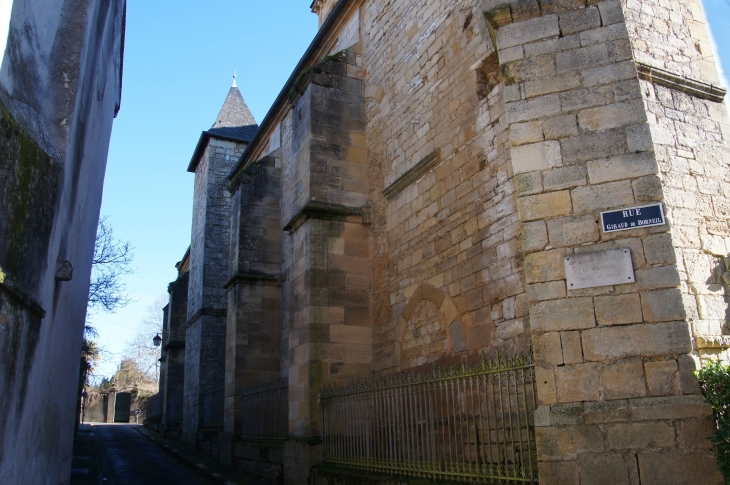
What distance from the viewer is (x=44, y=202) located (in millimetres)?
4359

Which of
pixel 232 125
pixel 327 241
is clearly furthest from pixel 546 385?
pixel 232 125

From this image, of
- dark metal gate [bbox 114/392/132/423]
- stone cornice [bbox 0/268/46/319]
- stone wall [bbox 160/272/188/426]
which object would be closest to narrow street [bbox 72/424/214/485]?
stone wall [bbox 160/272/188/426]

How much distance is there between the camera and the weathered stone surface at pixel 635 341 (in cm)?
400

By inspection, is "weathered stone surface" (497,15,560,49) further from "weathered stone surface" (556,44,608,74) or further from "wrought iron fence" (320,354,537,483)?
"wrought iron fence" (320,354,537,483)

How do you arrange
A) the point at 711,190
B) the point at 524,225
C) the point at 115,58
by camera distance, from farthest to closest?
the point at 115,58
the point at 711,190
the point at 524,225

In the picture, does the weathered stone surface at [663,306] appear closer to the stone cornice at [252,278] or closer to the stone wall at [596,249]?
the stone wall at [596,249]

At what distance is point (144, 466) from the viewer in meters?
12.3

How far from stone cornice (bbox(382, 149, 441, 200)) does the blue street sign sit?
3.45 meters

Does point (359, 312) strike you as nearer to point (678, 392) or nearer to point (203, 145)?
point (678, 392)

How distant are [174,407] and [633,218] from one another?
58.7 feet

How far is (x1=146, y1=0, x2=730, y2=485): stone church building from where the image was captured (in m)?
4.11

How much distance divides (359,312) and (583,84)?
4.94 metres

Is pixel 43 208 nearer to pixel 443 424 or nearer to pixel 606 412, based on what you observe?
pixel 443 424

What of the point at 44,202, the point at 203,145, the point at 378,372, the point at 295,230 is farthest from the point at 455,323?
the point at 203,145
